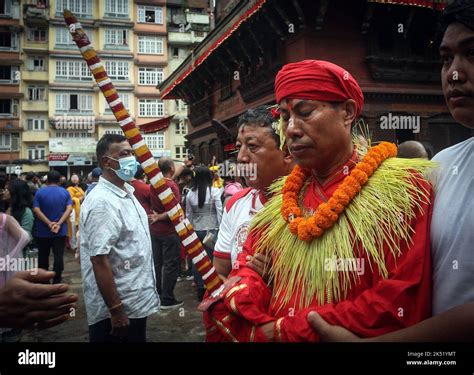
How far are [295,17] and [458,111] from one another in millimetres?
6771

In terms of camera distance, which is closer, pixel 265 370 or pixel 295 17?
pixel 265 370

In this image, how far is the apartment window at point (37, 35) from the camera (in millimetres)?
2344

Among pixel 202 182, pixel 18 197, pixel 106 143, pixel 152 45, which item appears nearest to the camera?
pixel 106 143

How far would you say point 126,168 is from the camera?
2377 mm

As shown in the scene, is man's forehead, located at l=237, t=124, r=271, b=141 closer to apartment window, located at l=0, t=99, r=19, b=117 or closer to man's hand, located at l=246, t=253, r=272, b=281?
man's hand, located at l=246, t=253, r=272, b=281

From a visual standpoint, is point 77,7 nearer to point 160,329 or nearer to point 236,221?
point 236,221

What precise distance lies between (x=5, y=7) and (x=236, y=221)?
2.07m

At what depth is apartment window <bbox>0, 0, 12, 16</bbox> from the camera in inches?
86.1

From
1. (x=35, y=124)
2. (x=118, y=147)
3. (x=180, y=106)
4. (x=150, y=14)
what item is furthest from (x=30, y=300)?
(x=180, y=106)

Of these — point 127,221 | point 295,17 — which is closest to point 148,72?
point 127,221

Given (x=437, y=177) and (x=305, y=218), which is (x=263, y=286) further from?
(x=437, y=177)

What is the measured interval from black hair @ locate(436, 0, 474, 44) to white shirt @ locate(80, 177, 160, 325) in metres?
1.93

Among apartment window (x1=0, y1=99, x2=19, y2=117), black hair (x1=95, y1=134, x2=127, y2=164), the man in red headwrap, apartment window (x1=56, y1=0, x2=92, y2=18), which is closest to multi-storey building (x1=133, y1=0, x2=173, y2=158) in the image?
apartment window (x1=56, y1=0, x2=92, y2=18)

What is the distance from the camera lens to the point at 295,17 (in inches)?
276
